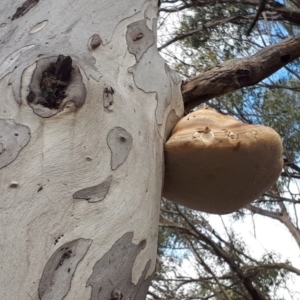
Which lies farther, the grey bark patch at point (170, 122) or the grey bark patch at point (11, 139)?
the grey bark patch at point (170, 122)

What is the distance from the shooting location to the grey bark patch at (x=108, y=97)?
812mm

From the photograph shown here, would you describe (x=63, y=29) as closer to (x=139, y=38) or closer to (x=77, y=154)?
(x=139, y=38)

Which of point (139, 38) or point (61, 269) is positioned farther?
point (139, 38)

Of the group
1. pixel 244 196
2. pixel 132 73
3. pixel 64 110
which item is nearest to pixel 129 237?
pixel 64 110

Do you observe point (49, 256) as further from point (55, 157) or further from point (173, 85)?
point (173, 85)

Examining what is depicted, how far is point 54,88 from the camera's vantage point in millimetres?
775

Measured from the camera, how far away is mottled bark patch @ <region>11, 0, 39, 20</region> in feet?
3.19

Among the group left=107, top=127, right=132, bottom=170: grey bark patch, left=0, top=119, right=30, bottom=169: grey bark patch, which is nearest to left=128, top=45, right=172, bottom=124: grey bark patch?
left=107, top=127, right=132, bottom=170: grey bark patch

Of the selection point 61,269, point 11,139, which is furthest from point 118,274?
point 11,139

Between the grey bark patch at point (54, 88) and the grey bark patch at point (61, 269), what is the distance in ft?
0.57

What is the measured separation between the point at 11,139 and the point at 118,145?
141 mm

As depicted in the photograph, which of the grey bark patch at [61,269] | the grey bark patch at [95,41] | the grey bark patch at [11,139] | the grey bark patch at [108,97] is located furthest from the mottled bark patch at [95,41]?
the grey bark patch at [61,269]

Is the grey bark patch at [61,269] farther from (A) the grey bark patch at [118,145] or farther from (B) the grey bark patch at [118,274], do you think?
(A) the grey bark patch at [118,145]

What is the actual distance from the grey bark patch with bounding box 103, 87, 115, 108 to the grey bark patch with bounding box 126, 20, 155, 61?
0.15 meters
